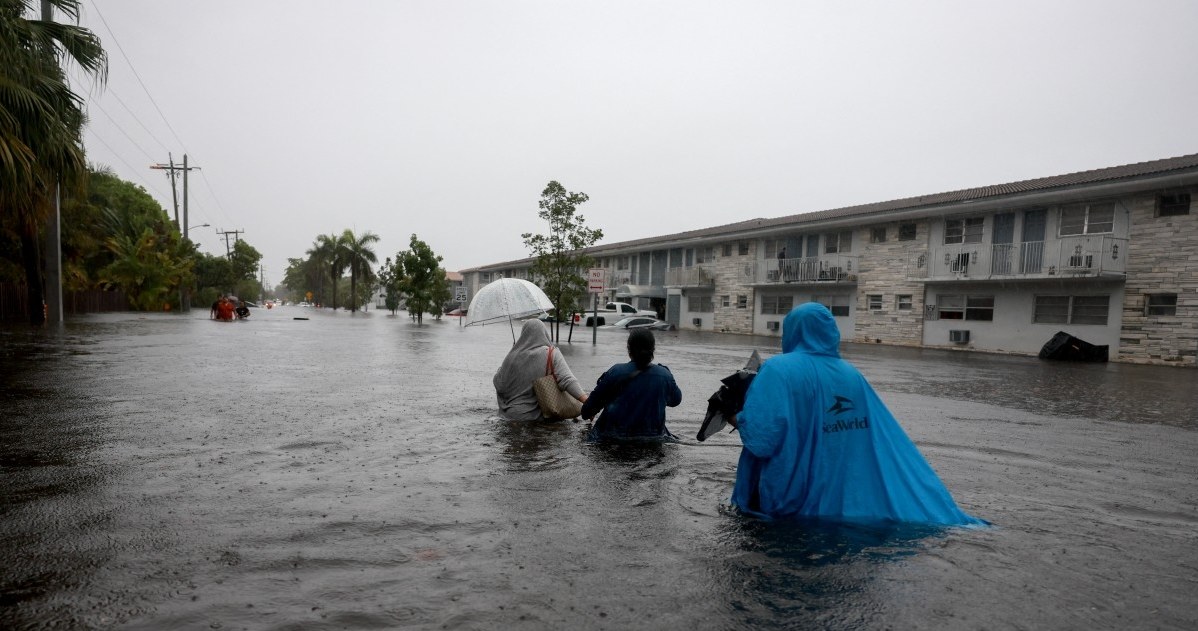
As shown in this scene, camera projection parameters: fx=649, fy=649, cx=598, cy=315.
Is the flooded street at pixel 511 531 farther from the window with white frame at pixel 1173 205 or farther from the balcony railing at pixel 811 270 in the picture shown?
the balcony railing at pixel 811 270

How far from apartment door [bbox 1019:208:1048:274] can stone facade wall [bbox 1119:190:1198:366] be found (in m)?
2.58

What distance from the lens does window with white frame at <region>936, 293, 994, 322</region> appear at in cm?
2631

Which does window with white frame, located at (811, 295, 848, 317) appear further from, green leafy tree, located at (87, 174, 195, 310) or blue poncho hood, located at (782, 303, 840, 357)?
green leafy tree, located at (87, 174, 195, 310)

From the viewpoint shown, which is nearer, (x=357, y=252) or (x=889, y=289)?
(x=889, y=289)

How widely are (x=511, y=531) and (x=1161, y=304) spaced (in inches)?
1015

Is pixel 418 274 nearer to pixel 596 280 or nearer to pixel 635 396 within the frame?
pixel 596 280

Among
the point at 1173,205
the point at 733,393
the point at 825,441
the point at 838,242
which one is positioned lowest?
the point at 825,441

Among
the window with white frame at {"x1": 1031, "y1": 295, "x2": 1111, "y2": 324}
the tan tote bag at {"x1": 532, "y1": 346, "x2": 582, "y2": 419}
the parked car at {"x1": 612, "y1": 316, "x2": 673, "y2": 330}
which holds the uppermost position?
the window with white frame at {"x1": 1031, "y1": 295, "x2": 1111, "y2": 324}

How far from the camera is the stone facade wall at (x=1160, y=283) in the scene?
20547 mm

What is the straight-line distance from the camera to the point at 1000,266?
25062 millimetres

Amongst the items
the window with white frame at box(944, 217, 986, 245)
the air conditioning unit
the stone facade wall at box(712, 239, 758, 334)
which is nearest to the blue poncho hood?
the air conditioning unit

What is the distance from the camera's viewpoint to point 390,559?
3445mm

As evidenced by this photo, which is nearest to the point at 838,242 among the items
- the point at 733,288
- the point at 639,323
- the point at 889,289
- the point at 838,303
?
the point at 838,303

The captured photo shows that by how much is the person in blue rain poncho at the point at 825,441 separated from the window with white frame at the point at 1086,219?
2475cm
